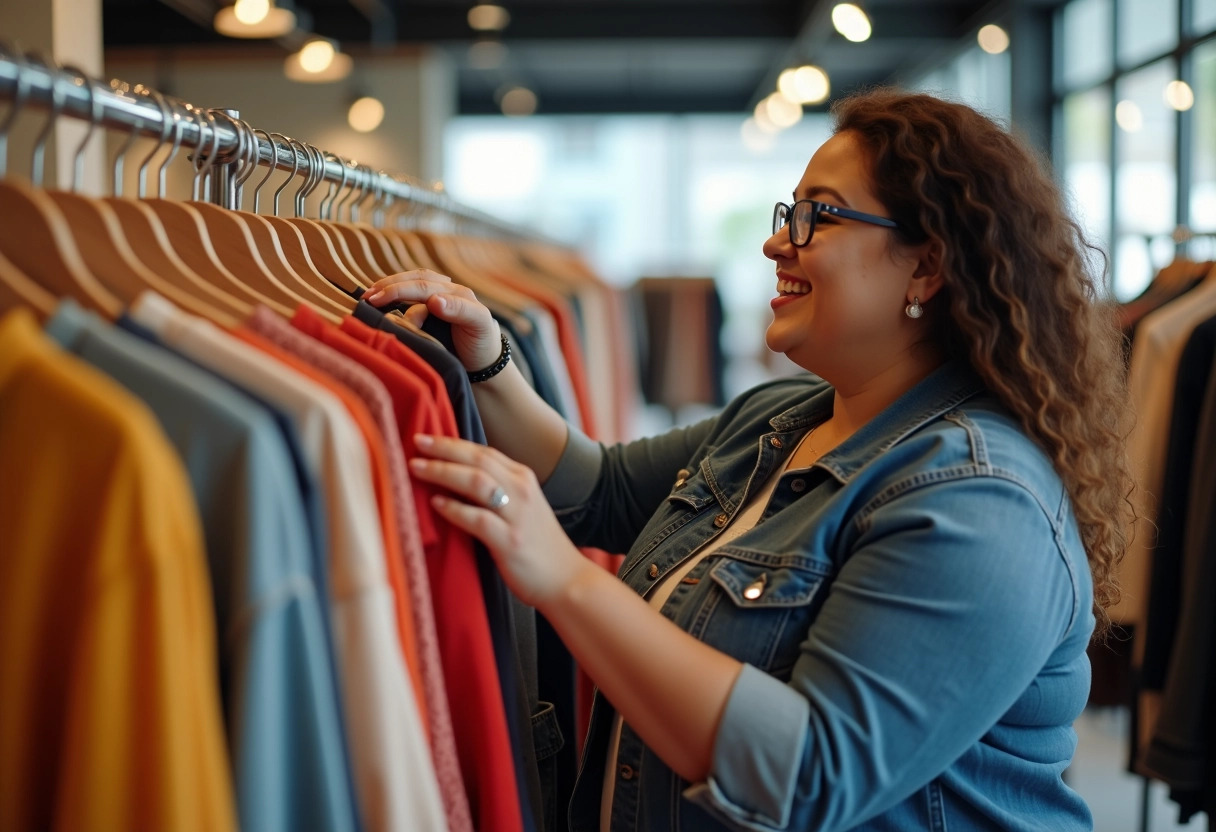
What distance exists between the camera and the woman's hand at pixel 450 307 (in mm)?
1530

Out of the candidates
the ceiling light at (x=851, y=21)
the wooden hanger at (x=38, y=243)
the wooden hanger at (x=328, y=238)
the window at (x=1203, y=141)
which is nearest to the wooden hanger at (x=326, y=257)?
the wooden hanger at (x=328, y=238)

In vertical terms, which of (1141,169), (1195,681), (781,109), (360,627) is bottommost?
(1195,681)

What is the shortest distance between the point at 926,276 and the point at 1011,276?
0.11 metres

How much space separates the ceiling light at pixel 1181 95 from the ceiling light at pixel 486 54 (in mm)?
5263

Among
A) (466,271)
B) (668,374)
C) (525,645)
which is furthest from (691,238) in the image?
(525,645)

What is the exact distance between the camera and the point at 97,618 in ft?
2.53

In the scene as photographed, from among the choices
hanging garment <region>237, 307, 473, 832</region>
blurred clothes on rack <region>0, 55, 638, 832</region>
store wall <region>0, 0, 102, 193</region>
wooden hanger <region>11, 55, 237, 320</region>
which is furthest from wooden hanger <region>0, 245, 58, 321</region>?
store wall <region>0, 0, 102, 193</region>

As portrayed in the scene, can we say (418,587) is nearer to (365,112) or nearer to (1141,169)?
(1141,169)

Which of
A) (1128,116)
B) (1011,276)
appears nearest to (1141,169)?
(1128,116)

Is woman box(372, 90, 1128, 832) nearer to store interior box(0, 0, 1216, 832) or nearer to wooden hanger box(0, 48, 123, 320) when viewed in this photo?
store interior box(0, 0, 1216, 832)

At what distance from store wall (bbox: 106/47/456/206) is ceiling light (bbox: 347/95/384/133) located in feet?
2.54

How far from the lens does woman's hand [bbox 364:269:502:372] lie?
153 centimetres

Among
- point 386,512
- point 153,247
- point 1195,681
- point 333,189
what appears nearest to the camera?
point 386,512

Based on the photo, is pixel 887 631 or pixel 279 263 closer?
pixel 887 631
